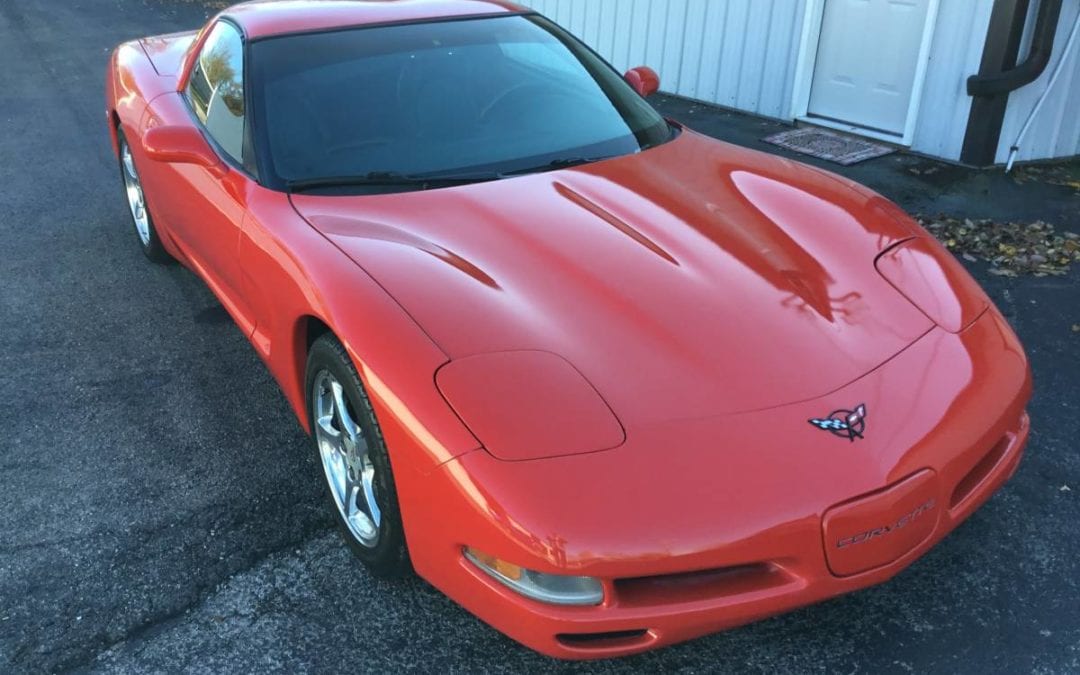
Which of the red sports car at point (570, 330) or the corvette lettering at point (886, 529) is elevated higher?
the red sports car at point (570, 330)

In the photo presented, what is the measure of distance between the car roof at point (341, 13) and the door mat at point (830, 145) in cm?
343

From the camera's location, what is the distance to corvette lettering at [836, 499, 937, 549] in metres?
2.04

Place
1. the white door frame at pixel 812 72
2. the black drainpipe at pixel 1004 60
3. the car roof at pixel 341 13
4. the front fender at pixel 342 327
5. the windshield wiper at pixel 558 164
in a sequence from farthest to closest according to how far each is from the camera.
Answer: the white door frame at pixel 812 72
the black drainpipe at pixel 1004 60
the car roof at pixel 341 13
the windshield wiper at pixel 558 164
the front fender at pixel 342 327

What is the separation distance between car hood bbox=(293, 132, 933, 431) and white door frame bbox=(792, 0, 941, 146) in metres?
3.81

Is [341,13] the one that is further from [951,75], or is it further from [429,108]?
[951,75]

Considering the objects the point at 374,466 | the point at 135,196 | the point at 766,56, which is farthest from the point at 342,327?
the point at 766,56

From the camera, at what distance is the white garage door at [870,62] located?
21.8 ft

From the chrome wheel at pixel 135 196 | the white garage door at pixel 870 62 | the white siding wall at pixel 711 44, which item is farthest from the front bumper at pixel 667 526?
the white siding wall at pixel 711 44

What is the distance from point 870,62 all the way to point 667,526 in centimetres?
603

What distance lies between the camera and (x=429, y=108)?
3.32m

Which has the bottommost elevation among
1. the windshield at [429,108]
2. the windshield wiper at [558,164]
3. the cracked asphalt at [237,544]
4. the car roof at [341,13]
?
the cracked asphalt at [237,544]

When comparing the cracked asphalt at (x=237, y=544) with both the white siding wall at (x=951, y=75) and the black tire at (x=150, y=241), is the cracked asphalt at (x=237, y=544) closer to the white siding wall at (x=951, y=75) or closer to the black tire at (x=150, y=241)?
the black tire at (x=150, y=241)

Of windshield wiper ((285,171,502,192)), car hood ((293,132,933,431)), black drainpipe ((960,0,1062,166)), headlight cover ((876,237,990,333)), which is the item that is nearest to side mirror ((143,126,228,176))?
windshield wiper ((285,171,502,192))

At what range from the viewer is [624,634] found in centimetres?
203
